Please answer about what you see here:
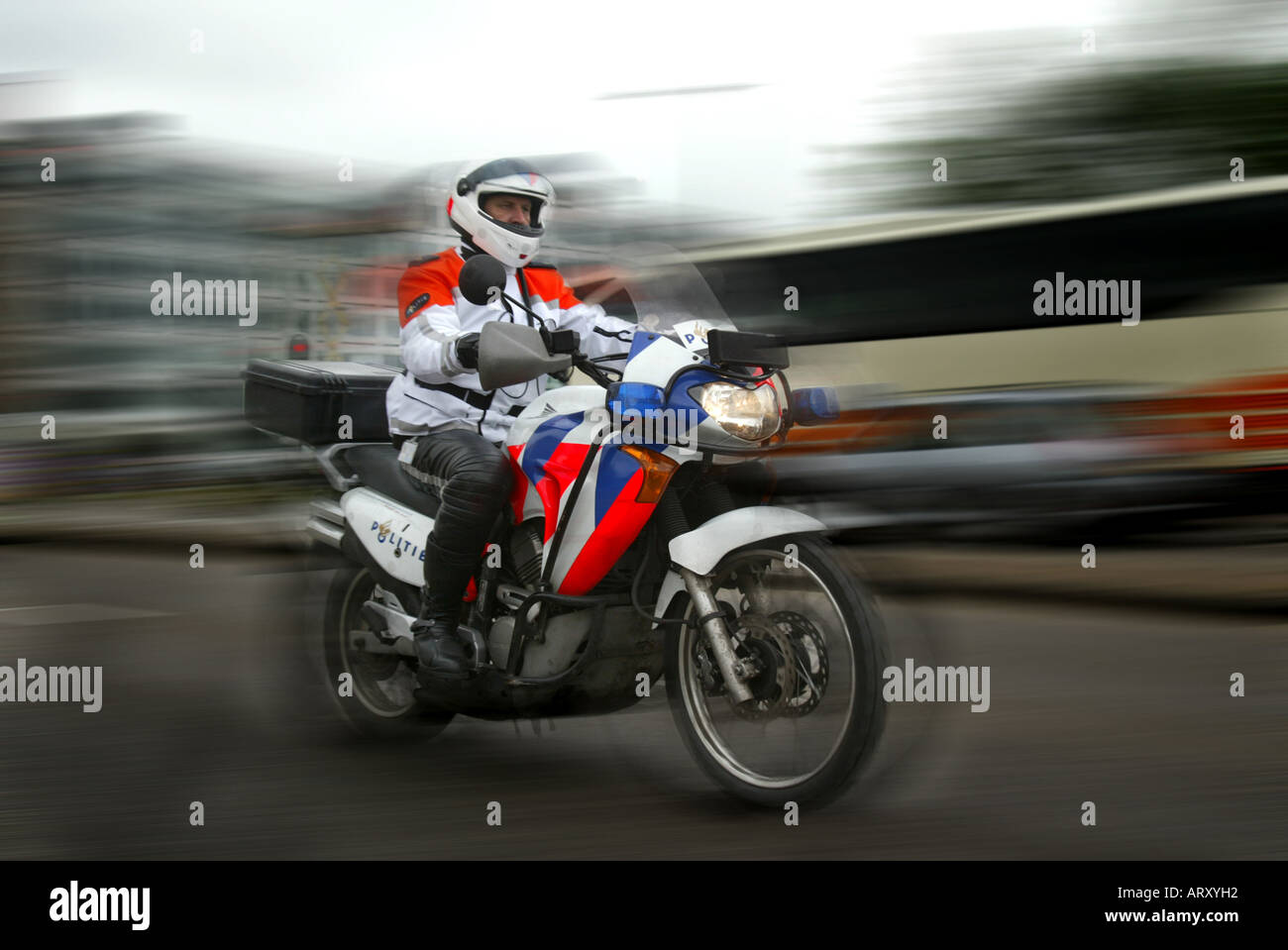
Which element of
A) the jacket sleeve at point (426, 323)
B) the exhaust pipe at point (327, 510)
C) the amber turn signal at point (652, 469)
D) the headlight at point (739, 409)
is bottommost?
the exhaust pipe at point (327, 510)

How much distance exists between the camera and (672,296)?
3.79m

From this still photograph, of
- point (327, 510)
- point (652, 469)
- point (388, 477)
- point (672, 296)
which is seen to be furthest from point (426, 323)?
point (327, 510)

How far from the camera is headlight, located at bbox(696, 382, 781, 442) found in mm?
3553

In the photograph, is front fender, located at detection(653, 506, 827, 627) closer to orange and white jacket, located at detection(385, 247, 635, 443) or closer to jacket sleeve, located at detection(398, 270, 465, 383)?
orange and white jacket, located at detection(385, 247, 635, 443)

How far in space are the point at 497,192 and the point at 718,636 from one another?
1403 mm

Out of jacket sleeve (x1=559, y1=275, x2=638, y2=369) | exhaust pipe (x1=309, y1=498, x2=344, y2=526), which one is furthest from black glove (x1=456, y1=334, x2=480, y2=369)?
exhaust pipe (x1=309, y1=498, x2=344, y2=526)

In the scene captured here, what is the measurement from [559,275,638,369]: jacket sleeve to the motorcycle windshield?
335 mm

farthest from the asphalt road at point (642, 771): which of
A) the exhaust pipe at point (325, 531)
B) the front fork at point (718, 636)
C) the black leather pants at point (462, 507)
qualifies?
the black leather pants at point (462, 507)

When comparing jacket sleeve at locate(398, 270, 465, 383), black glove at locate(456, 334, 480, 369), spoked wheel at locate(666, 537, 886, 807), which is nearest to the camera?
spoked wheel at locate(666, 537, 886, 807)

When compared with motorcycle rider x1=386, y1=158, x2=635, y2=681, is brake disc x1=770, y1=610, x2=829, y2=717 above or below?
below

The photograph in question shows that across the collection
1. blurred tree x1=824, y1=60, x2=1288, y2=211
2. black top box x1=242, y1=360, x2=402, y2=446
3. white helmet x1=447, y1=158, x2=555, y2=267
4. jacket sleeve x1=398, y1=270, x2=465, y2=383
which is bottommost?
black top box x1=242, y1=360, x2=402, y2=446

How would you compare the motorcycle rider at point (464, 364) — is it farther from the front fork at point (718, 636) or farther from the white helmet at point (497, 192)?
the front fork at point (718, 636)

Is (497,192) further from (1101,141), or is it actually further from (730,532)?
(1101,141)

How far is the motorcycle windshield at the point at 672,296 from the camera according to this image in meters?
3.70
